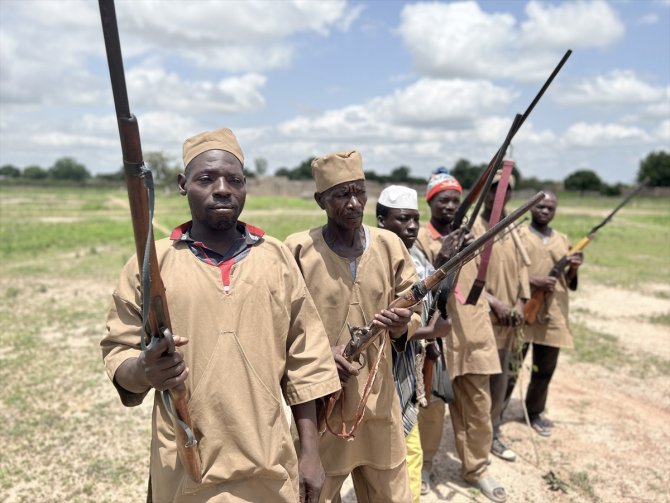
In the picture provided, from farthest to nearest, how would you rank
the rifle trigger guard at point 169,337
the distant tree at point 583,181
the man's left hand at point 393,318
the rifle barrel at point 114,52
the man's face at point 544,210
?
the distant tree at point 583,181 → the man's face at point 544,210 → the man's left hand at point 393,318 → the rifle trigger guard at point 169,337 → the rifle barrel at point 114,52

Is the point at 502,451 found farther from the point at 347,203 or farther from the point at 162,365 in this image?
the point at 162,365

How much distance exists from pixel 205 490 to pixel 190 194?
1.04 meters

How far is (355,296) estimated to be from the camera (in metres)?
2.66

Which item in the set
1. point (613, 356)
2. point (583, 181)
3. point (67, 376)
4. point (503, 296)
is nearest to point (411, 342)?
point (503, 296)

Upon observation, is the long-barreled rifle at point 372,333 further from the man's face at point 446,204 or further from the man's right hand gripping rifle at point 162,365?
the man's face at point 446,204

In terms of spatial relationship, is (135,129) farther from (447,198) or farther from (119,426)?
(119,426)

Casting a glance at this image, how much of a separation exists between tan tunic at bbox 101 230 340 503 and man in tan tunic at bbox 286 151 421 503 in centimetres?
62

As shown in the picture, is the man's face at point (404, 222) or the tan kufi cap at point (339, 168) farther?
the man's face at point (404, 222)

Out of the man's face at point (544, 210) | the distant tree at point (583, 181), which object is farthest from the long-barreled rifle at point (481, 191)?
the distant tree at point (583, 181)

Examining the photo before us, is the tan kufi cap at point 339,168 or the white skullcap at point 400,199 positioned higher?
the tan kufi cap at point 339,168

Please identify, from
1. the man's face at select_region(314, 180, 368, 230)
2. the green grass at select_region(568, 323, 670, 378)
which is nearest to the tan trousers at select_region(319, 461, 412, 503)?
the man's face at select_region(314, 180, 368, 230)

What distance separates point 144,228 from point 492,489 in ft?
11.4

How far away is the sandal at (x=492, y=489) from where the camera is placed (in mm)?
3980

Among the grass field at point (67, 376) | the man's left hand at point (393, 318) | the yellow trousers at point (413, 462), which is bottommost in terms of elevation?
the grass field at point (67, 376)
